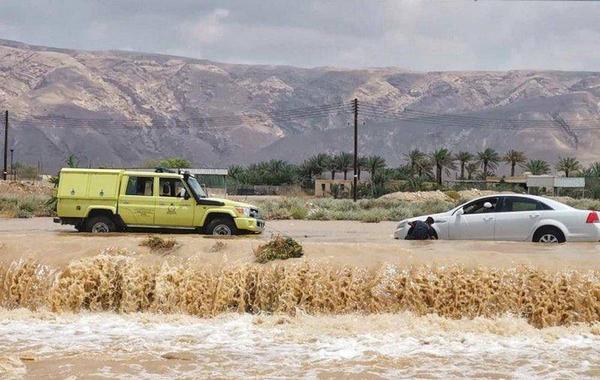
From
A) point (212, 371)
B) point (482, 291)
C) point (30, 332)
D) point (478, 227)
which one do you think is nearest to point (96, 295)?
point (30, 332)

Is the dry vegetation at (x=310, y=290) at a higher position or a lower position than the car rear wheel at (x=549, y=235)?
lower

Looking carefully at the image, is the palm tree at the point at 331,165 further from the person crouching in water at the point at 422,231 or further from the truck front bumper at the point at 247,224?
the person crouching in water at the point at 422,231

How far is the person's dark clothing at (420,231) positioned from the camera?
59.1 ft

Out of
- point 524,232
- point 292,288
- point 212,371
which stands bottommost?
point 212,371

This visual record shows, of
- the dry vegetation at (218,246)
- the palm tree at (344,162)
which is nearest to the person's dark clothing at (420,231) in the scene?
the dry vegetation at (218,246)

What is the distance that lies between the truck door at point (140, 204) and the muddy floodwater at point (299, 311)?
114 inches

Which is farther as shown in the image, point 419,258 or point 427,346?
point 419,258

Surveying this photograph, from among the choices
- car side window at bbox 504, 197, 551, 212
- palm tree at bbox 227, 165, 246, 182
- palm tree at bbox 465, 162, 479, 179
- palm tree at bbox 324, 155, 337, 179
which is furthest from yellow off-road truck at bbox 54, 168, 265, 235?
palm tree at bbox 465, 162, 479, 179

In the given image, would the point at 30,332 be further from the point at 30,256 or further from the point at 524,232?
the point at 524,232

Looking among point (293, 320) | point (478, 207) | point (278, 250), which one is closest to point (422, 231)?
point (478, 207)

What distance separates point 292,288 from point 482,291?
3455 millimetres

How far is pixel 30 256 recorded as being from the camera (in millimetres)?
15875

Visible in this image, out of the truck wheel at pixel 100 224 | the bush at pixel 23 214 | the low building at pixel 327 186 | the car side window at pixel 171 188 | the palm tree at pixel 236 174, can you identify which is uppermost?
the palm tree at pixel 236 174

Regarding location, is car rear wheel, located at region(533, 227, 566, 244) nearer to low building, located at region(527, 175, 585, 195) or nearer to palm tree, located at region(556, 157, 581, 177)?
low building, located at region(527, 175, 585, 195)
